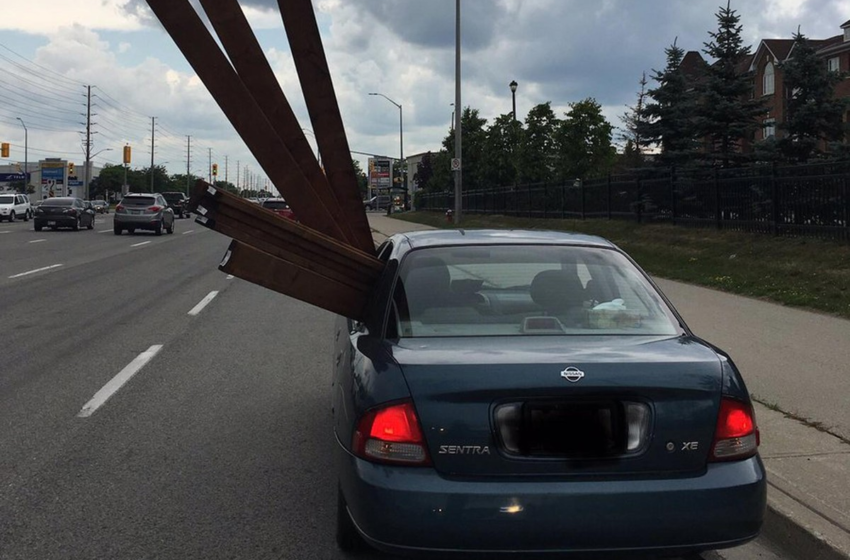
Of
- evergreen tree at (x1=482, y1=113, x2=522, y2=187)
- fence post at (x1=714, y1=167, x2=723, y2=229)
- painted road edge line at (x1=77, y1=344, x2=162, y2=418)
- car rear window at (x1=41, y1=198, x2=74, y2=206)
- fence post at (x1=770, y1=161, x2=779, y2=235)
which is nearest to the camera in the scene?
painted road edge line at (x1=77, y1=344, x2=162, y2=418)

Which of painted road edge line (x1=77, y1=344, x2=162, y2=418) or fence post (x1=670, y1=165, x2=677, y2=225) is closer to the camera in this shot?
painted road edge line (x1=77, y1=344, x2=162, y2=418)

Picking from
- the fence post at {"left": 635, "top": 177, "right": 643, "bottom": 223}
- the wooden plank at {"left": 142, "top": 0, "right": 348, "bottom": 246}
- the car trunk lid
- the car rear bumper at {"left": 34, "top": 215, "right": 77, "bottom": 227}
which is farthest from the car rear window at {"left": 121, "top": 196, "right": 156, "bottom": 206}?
the car trunk lid

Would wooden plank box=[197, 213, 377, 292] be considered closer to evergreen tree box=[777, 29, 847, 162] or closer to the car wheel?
the car wheel

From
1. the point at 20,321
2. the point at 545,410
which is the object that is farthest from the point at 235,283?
the point at 545,410

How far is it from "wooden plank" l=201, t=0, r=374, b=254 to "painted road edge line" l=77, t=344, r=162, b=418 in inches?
97.3

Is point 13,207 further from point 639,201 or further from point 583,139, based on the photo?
point 639,201

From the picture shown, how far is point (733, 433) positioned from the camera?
3371mm

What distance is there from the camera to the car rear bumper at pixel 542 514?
3.12 m

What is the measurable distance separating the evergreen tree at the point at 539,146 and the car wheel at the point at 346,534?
37.6m

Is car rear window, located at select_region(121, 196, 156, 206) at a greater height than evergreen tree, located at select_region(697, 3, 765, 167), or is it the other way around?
evergreen tree, located at select_region(697, 3, 765, 167)

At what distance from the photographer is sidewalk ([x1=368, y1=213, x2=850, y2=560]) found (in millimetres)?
4078

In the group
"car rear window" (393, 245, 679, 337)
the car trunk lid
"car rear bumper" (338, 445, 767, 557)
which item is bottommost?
"car rear bumper" (338, 445, 767, 557)

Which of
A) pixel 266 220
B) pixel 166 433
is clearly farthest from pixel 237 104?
pixel 166 433

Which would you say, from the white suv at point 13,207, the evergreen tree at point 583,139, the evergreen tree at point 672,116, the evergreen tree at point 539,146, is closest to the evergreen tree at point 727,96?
the evergreen tree at point 672,116
